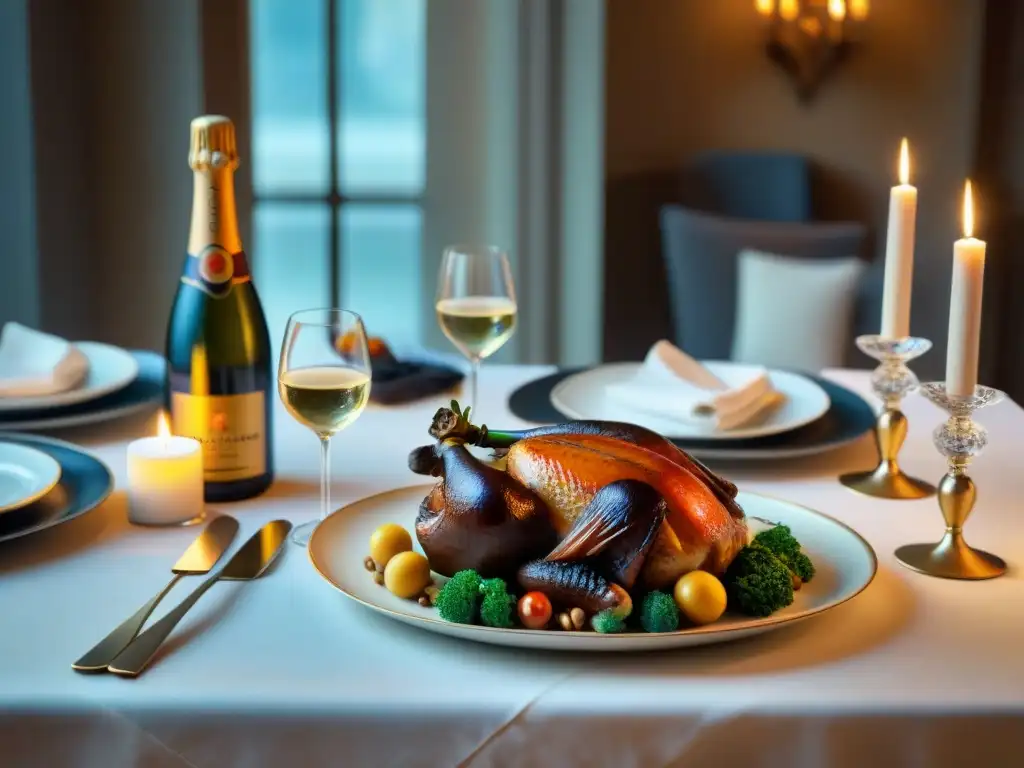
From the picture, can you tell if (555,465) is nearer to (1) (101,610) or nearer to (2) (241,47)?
(1) (101,610)

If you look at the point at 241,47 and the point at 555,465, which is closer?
the point at 555,465

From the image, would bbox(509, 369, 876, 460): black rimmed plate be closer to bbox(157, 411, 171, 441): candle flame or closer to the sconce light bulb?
bbox(157, 411, 171, 441): candle flame

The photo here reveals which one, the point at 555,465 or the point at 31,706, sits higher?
the point at 555,465

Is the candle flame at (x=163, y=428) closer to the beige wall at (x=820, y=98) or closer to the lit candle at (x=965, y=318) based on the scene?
the lit candle at (x=965, y=318)

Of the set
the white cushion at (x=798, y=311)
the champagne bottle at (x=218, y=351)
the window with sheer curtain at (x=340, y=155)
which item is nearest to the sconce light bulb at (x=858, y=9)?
the white cushion at (x=798, y=311)

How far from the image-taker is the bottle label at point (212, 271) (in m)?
1.21

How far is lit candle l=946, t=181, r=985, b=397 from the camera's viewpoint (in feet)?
3.22

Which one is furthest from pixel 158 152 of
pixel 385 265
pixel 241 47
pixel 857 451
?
pixel 857 451

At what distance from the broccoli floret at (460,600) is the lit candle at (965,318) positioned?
0.41m

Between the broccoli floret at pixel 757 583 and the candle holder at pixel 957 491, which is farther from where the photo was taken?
the candle holder at pixel 957 491

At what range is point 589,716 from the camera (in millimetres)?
773

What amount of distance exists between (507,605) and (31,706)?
0.29 meters

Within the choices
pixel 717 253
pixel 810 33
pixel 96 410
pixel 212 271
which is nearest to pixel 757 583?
pixel 212 271

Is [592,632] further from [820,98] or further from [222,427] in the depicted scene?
[820,98]
